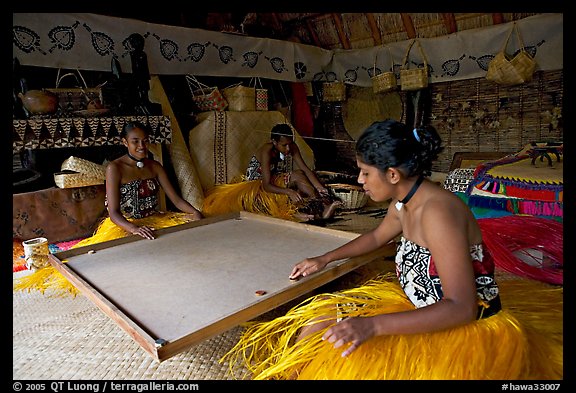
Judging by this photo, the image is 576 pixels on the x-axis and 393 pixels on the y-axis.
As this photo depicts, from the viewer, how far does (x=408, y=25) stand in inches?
207

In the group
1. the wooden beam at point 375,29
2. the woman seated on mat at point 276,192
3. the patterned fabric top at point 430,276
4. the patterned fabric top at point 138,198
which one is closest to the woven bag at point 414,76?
the wooden beam at point 375,29

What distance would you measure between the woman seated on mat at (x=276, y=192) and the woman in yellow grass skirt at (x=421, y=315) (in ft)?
7.88

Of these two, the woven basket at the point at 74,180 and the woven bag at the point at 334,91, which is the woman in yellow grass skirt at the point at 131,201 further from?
the woven bag at the point at 334,91

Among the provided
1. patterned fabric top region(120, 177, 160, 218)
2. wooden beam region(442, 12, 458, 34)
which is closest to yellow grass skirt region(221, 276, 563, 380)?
patterned fabric top region(120, 177, 160, 218)

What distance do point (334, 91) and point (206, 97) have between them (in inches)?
84.9

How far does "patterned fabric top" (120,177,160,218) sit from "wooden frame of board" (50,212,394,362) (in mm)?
661

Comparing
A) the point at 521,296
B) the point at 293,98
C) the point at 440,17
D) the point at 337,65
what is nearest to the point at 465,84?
the point at 440,17

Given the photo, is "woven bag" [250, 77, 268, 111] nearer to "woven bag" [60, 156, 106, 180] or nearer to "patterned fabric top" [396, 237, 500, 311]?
"woven bag" [60, 156, 106, 180]

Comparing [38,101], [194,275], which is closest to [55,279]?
[194,275]

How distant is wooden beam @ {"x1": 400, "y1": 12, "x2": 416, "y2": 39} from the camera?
5199 mm

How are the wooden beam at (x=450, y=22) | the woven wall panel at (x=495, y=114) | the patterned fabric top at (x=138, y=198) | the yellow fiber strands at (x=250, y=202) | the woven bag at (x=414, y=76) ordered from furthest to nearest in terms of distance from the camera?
the woven bag at (x=414, y=76), the wooden beam at (x=450, y=22), the woven wall panel at (x=495, y=114), the yellow fiber strands at (x=250, y=202), the patterned fabric top at (x=138, y=198)

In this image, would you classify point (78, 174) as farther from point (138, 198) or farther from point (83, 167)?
point (138, 198)

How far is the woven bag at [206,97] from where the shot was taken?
4691mm

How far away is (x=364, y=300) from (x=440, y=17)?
4708mm
